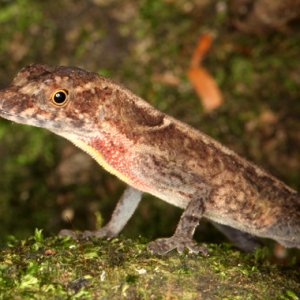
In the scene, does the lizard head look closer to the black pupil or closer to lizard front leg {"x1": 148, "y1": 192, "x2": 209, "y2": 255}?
the black pupil

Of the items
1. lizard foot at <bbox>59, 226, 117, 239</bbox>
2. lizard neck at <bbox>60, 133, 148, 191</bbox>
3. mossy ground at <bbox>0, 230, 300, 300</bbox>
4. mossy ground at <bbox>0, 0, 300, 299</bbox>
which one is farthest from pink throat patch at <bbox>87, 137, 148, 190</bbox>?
mossy ground at <bbox>0, 0, 300, 299</bbox>

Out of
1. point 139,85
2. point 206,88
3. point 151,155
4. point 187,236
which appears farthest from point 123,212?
point 206,88

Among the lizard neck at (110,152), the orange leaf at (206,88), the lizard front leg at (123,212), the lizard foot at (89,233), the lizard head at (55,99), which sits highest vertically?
the orange leaf at (206,88)

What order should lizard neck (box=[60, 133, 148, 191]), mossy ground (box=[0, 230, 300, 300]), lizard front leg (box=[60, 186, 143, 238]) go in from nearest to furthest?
1. mossy ground (box=[0, 230, 300, 300])
2. lizard neck (box=[60, 133, 148, 191])
3. lizard front leg (box=[60, 186, 143, 238])

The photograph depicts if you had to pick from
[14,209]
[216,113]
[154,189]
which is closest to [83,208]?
[14,209]

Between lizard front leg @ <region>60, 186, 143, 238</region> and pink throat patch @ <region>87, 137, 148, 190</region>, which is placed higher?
pink throat patch @ <region>87, 137, 148, 190</region>

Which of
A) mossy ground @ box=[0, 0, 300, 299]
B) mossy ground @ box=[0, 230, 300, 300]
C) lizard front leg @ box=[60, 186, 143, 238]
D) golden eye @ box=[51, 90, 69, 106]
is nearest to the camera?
mossy ground @ box=[0, 230, 300, 300]

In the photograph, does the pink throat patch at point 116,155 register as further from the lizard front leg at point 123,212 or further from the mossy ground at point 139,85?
the mossy ground at point 139,85

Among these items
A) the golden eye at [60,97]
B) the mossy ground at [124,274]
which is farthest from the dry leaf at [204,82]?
the golden eye at [60,97]

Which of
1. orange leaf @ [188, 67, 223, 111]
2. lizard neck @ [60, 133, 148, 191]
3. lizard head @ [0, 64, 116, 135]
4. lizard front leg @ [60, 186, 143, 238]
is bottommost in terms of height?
lizard front leg @ [60, 186, 143, 238]
